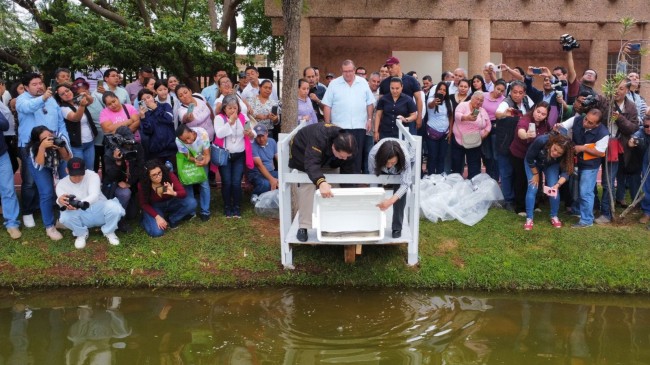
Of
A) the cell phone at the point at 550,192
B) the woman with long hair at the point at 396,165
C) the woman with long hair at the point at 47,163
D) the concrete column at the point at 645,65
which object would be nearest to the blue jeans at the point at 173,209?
the woman with long hair at the point at 47,163

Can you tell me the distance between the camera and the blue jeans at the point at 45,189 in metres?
6.80

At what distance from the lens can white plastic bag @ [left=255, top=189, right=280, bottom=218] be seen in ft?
24.4

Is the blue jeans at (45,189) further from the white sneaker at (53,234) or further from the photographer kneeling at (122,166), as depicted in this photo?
the photographer kneeling at (122,166)

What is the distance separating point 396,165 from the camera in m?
5.57

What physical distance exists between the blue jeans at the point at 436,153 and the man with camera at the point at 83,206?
438cm

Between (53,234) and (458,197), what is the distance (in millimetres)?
5087

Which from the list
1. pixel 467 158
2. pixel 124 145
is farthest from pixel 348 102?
pixel 124 145

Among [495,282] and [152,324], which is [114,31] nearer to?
[152,324]

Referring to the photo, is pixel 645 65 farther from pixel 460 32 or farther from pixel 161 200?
pixel 161 200

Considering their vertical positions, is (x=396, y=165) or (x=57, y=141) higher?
(x=57, y=141)

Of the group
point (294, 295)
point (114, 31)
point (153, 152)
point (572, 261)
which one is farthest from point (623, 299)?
point (114, 31)

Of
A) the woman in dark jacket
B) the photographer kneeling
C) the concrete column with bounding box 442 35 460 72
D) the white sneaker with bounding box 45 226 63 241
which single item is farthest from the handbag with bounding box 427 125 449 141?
the concrete column with bounding box 442 35 460 72

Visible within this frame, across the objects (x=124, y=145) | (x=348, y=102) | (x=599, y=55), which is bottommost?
(x=124, y=145)

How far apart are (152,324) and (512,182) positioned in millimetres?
5075
